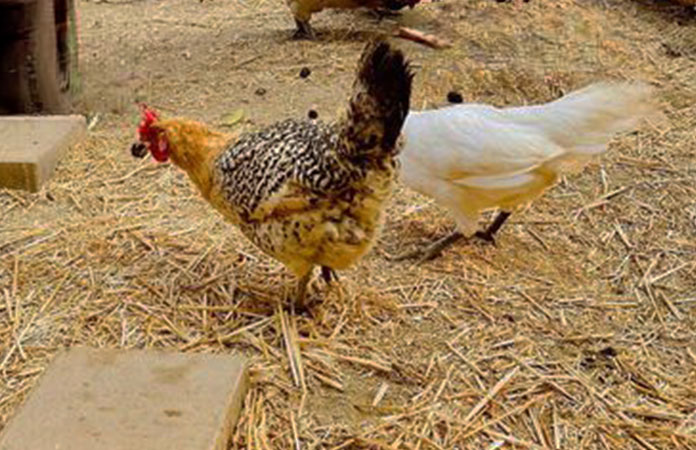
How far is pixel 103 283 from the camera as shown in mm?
3164

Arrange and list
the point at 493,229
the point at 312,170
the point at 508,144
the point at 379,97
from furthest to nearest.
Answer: the point at 493,229 → the point at 508,144 → the point at 312,170 → the point at 379,97

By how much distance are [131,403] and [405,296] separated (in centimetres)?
112

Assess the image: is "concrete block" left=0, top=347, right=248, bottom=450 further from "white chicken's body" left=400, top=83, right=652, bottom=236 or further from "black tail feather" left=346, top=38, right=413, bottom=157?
"white chicken's body" left=400, top=83, right=652, bottom=236

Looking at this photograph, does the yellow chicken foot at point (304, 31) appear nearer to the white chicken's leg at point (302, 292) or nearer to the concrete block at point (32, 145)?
the concrete block at point (32, 145)

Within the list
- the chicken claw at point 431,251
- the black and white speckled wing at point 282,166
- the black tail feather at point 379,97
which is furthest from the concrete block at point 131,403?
the chicken claw at point 431,251

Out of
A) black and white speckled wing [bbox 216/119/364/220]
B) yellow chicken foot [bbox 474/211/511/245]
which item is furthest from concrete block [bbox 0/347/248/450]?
yellow chicken foot [bbox 474/211/511/245]

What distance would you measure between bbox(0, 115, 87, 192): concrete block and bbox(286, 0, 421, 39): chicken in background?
2045 mm

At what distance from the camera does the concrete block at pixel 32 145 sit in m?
3.80

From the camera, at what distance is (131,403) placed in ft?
7.96

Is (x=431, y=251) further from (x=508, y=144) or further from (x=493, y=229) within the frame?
(x=508, y=144)

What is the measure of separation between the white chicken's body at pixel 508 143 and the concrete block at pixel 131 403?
1102mm

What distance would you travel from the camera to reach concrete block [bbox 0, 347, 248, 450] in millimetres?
2287

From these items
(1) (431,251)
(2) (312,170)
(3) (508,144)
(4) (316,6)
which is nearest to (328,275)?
(1) (431,251)

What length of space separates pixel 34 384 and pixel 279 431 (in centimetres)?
72
